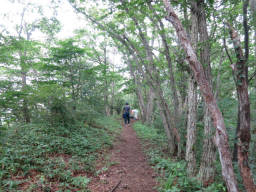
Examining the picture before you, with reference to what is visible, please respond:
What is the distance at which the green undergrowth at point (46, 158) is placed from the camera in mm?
3629

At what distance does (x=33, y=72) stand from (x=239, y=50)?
1009cm

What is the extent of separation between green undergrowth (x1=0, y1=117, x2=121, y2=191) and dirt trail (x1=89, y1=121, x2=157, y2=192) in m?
0.40

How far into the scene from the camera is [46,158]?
15.4 feet

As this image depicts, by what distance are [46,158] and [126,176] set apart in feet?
7.60

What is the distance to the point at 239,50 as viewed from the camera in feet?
12.3

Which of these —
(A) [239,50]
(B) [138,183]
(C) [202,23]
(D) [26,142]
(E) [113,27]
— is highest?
(E) [113,27]

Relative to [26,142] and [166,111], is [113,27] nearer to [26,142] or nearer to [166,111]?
[166,111]

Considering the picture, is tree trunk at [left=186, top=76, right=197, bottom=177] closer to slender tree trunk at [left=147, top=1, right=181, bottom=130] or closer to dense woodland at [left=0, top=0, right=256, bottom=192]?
dense woodland at [left=0, top=0, right=256, bottom=192]

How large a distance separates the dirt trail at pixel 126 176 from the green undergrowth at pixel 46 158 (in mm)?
395

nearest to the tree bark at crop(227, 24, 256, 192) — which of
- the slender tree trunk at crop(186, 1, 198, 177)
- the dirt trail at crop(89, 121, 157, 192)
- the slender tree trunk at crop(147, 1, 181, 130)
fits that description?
the slender tree trunk at crop(186, 1, 198, 177)

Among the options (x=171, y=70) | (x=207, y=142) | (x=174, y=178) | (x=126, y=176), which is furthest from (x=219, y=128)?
(x=171, y=70)

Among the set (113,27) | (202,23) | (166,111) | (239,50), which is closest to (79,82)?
(113,27)

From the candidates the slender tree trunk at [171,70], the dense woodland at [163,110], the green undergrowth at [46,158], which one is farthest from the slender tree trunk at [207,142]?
the green undergrowth at [46,158]

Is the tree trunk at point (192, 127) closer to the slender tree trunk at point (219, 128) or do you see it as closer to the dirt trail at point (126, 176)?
the dirt trail at point (126, 176)
